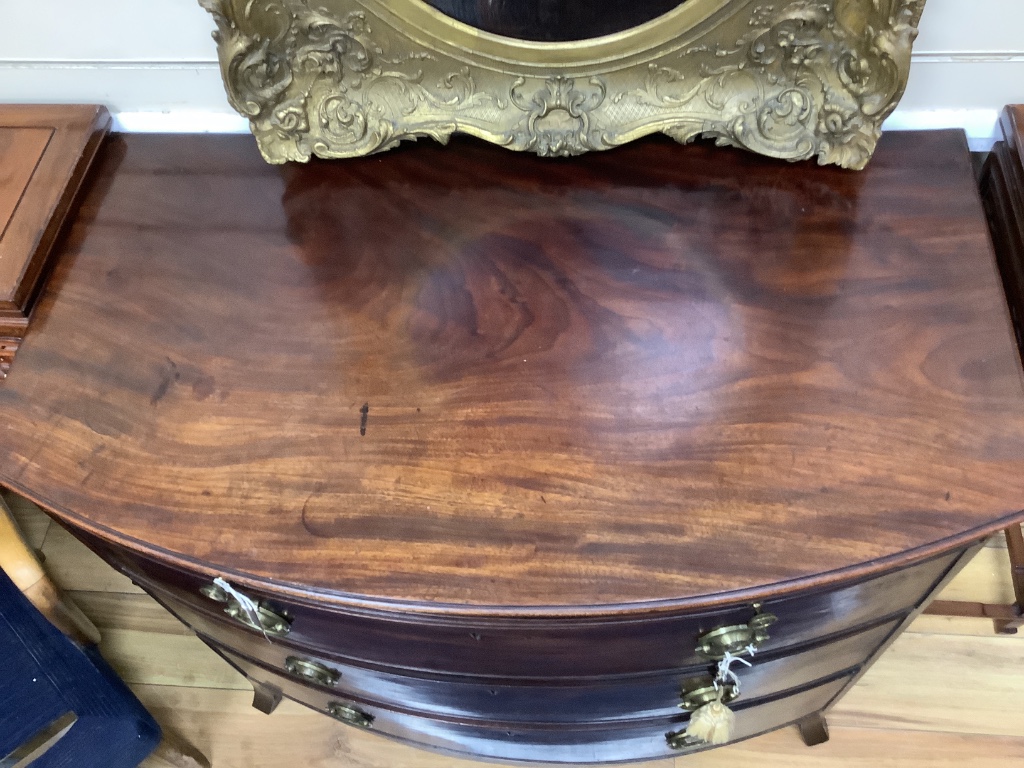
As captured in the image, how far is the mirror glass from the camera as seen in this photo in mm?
648

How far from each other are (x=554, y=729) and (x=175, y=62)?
78 centimetres

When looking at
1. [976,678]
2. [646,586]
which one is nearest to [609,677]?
[646,586]

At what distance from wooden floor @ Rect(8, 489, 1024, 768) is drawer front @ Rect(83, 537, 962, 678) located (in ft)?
1.77

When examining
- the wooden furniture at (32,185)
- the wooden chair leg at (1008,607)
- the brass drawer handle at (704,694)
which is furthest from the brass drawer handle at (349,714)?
the wooden chair leg at (1008,607)

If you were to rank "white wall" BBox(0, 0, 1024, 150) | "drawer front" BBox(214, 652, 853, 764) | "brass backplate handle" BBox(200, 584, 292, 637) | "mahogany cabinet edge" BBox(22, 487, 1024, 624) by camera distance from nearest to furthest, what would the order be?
"mahogany cabinet edge" BBox(22, 487, 1024, 624) < "brass backplate handle" BBox(200, 584, 292, 637) < "white wall" BBox(0, 0, 1024, 150) < "drawer front" BBox(214, 652, 853, 764)

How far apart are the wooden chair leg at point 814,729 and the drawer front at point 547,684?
0.88ft

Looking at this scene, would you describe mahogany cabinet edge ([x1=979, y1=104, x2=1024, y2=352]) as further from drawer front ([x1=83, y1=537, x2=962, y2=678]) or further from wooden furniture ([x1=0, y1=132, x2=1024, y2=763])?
drawer front ([x1=83, y1=537, x2=962, y2=678])

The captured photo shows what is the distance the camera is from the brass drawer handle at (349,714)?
3.02ft

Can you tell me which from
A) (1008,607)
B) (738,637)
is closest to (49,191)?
(738,637)

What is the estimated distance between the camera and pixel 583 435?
577mm

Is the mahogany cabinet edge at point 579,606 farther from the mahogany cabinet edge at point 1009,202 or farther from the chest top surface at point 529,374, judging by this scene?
the mahogany cabinet edge at point 1009,202

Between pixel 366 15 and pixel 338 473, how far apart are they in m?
0.38

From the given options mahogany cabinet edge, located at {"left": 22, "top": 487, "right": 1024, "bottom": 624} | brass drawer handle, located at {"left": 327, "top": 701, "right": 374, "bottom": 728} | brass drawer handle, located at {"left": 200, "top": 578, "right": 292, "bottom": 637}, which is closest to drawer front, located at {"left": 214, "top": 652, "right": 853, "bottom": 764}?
brass drawer handle, located at {"left": 327, "top": 701, "right": 374, "bottom": 728}

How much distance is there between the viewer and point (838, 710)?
1183 millimetres
